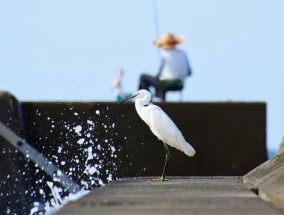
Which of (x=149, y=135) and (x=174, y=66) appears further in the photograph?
(x=174, y=66)

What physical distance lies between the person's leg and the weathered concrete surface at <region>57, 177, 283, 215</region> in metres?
10.1

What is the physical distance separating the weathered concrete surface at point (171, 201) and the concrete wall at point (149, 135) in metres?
5.98

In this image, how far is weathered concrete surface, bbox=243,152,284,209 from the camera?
7.22m

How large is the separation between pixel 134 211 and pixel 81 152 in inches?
355

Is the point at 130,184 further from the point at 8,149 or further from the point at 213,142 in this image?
the point at 213,142

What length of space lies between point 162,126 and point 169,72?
787 centimetres

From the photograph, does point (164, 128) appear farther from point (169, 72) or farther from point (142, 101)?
point (169, 72)

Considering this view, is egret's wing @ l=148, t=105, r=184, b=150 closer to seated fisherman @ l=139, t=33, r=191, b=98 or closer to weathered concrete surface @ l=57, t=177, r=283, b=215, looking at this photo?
weathered concrete surface @ l=57, t=177, r=283, b=215

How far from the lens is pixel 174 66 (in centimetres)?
1995

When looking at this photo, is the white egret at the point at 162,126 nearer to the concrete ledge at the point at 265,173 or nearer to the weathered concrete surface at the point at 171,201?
the concrete ledge at the point at 265,173

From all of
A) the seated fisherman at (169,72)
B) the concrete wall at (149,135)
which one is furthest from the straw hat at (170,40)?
the concrete wall at (149,135)

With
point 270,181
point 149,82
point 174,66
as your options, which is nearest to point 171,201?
point 270,181

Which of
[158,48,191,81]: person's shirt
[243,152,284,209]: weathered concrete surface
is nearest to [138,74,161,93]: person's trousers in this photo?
[158,48,191,81]: person's shirt

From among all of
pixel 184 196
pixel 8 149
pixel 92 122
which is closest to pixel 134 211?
pixel 184 196
